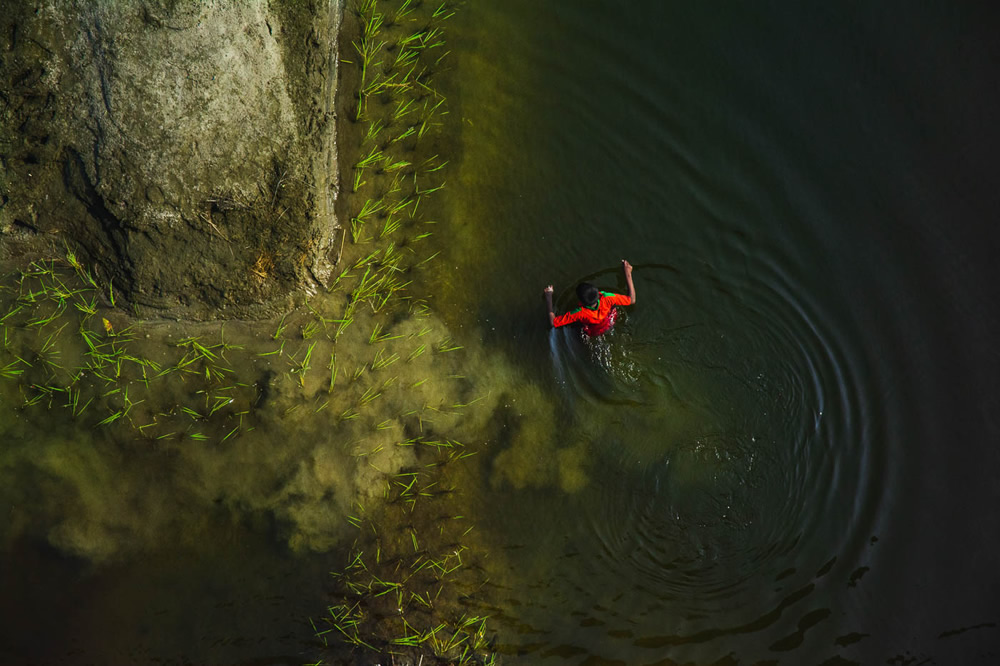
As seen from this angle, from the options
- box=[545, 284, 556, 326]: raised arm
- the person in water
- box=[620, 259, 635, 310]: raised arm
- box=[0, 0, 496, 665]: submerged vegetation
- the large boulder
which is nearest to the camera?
the large boulder

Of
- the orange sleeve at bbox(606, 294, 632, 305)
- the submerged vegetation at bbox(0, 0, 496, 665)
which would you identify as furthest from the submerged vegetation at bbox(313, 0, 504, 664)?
the orange sleeve at bbox(606, 294, 632, 305)

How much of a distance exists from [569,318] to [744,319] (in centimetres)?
132

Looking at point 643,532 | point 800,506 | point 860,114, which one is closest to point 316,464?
point 643,532

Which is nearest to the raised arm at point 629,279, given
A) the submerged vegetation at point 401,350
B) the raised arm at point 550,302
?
the raised arm at point 550,302

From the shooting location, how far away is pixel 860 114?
188 inches

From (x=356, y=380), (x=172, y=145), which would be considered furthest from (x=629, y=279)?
(x=172, y=145)

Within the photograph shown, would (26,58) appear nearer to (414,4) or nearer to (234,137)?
(234,137)

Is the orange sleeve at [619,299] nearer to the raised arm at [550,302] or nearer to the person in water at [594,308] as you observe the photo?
the person in water at [594,308]

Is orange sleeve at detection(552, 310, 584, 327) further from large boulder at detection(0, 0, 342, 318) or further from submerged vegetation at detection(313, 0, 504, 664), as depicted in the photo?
large boulder at detection(0, 0, 342, 318)

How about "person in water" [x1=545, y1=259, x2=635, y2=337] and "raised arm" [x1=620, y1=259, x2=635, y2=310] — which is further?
"raised arm" [x1=620, y1=259, x2=635, y2=310]

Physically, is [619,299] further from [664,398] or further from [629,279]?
[664,398]

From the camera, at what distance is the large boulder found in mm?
3867

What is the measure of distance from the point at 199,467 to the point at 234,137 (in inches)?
80.9

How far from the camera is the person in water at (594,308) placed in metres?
4.17
